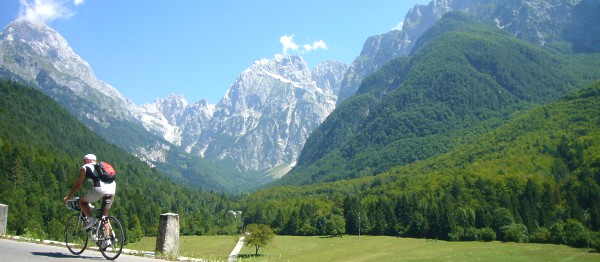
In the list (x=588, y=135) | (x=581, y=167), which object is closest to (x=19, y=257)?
(x=581, y=167)

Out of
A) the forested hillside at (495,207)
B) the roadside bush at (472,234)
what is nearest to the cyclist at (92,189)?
the forested hillside at (495,207)

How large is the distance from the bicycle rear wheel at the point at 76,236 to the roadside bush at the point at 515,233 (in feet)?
417

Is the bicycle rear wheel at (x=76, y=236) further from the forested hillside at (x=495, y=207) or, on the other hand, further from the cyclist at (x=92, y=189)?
the forested hillside at (x=495, y=207)

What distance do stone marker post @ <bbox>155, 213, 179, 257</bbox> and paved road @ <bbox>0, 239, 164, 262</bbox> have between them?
77 cm

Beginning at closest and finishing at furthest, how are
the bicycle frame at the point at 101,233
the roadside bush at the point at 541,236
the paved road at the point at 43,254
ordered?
the paved road at the point at 43,254, the bicycle frame at the point at 101,233, the roadside bush at the point at 541,236

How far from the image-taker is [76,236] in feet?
60.3

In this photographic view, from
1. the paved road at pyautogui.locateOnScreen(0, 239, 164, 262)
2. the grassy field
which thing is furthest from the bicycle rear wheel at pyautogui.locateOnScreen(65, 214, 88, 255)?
the grassy field

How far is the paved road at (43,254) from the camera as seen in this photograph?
664 inches

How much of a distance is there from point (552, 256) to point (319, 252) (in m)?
52.8

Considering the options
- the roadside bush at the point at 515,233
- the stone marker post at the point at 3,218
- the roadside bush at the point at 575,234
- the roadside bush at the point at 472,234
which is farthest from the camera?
the roadside bush at the point at 472,234

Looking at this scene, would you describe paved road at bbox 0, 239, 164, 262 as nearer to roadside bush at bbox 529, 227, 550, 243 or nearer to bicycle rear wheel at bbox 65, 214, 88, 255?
bicycle rear wheel at bbox 65, 214, 88, 255

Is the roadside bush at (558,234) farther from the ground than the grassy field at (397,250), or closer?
farther from the ground

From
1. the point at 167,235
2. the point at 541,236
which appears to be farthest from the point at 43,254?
the point at 541,236

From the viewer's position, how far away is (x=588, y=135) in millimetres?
192500
